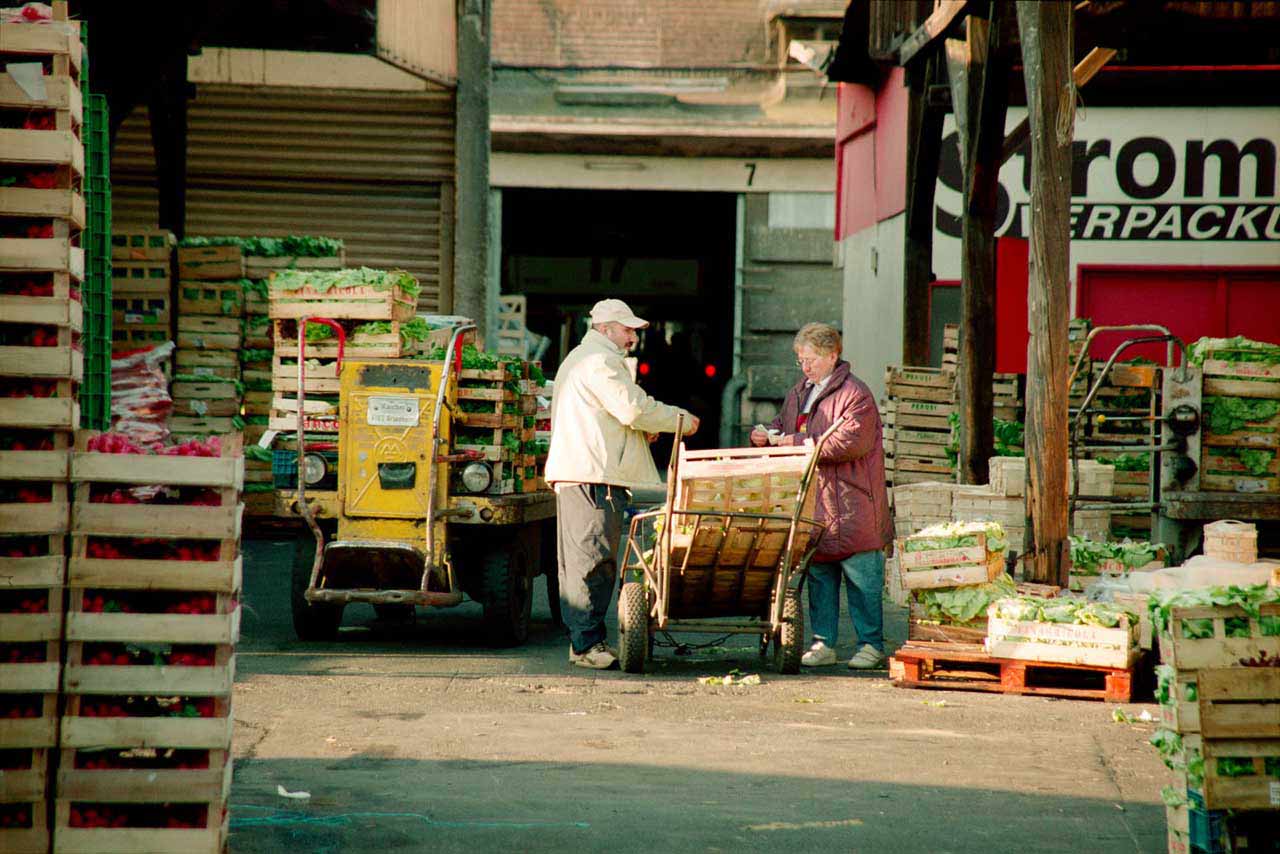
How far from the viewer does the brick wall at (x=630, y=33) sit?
27.2 metres

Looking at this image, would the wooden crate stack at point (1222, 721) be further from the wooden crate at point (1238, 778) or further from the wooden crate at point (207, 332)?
the wooden crate at point (207, 332)

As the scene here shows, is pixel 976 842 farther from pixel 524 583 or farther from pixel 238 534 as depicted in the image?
pixel 524 583

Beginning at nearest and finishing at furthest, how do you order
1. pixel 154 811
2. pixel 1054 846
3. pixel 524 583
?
1. pixel 154 811
2. pixel 1054 846
3. pixel 524 583

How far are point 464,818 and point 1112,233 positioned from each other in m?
14.9

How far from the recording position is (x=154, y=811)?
16.8ft

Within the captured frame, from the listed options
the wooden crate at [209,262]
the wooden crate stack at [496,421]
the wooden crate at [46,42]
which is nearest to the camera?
the wooden crate at [46,42]

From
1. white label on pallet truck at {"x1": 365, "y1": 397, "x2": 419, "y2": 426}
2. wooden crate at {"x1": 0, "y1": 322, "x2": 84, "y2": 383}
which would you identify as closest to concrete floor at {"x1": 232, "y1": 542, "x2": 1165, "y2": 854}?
white label on pallet truck at {"x1": 365, "y1": 397, "x2": 419, "y2": 426}

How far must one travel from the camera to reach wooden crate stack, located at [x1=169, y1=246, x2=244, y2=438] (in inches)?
602

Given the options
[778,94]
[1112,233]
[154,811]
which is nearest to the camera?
[154,811]

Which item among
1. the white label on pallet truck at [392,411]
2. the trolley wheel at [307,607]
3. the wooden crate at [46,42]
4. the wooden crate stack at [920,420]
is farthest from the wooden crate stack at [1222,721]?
the wooden crate stack at [920,420]

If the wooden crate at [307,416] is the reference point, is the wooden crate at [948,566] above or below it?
below

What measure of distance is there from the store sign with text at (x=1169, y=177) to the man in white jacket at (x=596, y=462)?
10.7 metres

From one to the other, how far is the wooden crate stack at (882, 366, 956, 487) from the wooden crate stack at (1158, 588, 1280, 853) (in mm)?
10446

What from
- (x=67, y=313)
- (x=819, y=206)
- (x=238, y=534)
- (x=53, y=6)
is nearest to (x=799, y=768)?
(x=238, y=534)
